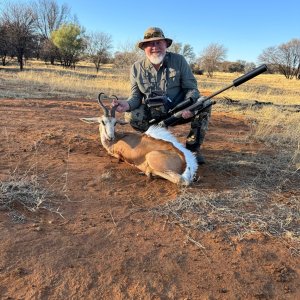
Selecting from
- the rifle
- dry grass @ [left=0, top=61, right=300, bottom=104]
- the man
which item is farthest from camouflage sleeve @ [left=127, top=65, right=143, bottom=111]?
dry grass @ [left=0, top=61, right=300, bottom=104]

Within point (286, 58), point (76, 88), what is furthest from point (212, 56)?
point (76, 88)

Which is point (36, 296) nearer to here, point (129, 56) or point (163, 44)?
point (163, 44)

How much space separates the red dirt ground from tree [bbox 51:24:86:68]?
38261 mm

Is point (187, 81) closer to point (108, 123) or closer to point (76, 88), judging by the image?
point (108, 123)

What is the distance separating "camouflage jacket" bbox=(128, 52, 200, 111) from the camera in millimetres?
5590

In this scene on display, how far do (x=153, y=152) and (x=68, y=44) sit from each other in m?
39.5

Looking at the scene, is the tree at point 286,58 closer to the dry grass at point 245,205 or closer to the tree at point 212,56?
the tree at point 212,56

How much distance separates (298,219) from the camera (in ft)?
12.3

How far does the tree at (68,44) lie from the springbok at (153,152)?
36.9m

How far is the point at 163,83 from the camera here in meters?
5.62

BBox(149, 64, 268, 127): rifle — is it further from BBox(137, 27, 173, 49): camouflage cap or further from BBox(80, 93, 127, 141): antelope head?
BBox(137, 27, 173, 49): camouflage cap

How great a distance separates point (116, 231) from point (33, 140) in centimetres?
323

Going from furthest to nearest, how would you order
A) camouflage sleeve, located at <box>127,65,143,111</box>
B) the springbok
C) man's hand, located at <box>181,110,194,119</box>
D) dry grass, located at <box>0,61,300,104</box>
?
dry grass, located at <box>0,61,300,104</box> → camouflage sleeve, located at <box>127,65,143,111</box> → man's hand, located at <box>181,110,194,119</box> → the springbok

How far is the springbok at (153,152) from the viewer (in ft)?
14.9
